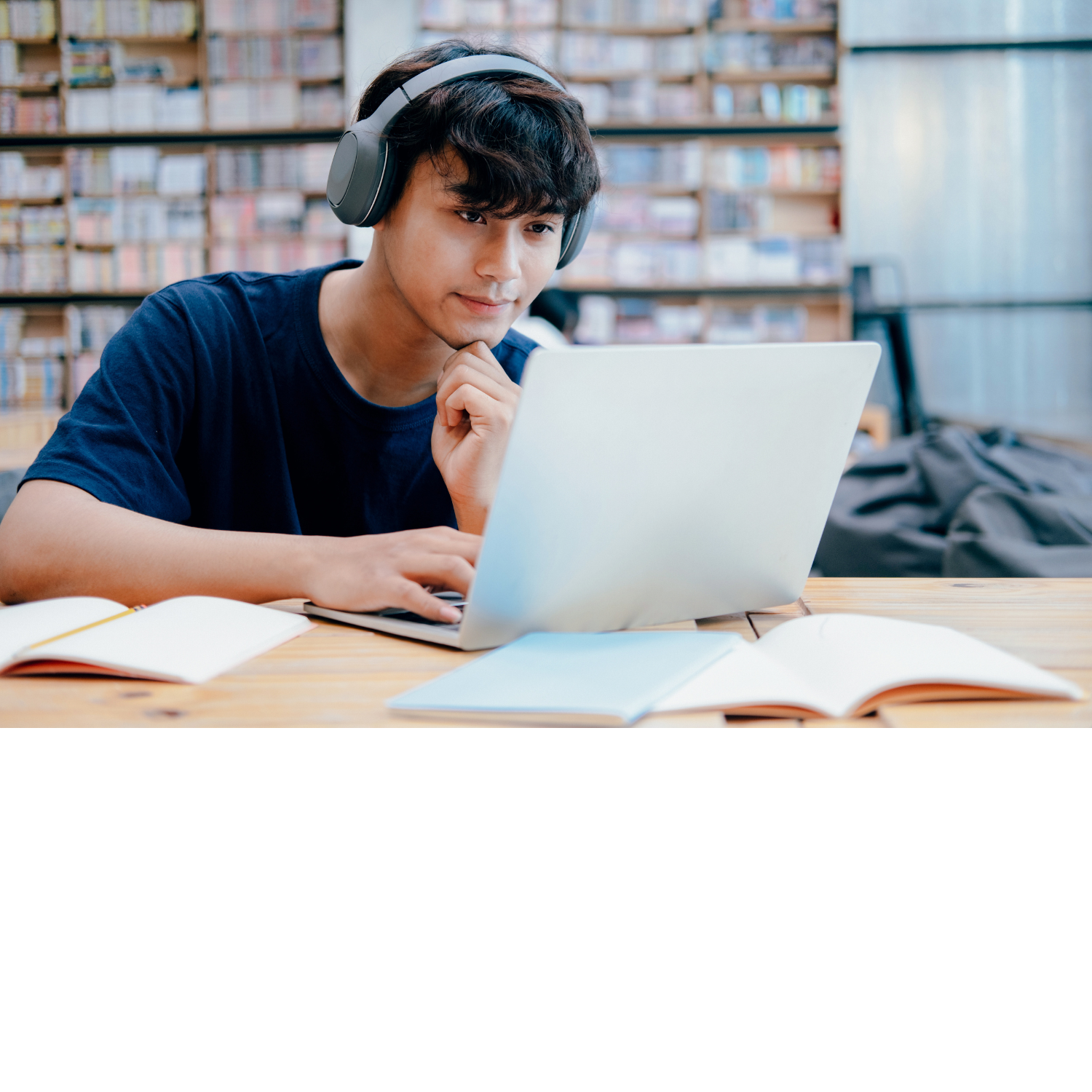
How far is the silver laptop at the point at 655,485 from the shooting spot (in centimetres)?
55

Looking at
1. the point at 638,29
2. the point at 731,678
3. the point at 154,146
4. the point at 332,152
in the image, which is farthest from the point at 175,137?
the point at 731,678

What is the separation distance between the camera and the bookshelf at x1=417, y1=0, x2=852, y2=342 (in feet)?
15.0

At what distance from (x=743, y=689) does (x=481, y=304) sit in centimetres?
64

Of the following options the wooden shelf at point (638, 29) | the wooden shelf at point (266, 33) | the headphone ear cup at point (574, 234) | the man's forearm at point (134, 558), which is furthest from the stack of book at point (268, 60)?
the man's forearm at point (134, 558)

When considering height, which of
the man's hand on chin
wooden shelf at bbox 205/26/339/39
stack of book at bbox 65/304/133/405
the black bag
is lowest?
the black bag

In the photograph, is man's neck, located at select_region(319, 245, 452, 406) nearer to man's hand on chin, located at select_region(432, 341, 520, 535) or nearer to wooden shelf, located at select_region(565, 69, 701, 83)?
man's hand on chin, located at select_region(432, 341, 520, 535)

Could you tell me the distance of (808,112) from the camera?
4.60 meters

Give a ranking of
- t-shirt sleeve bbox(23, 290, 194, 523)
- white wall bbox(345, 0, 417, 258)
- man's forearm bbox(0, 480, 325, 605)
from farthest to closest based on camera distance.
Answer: white wall bbox(345, 0, 417, 258)
t-shirt sleeve bbox(23, 290, 194, 523)
man's forearm bbox(0, 480, 325, 605)

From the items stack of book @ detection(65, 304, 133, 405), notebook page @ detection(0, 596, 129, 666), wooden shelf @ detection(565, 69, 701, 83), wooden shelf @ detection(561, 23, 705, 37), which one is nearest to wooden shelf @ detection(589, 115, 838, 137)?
wooden shelf @ detection(565, 69, 701, 83)

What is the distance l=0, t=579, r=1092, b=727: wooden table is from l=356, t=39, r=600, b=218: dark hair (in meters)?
0.48
